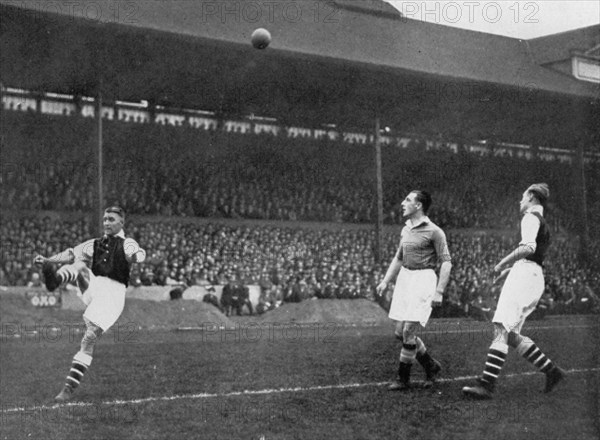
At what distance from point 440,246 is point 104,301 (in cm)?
346

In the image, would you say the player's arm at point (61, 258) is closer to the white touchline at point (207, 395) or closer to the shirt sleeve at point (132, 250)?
the shirt sleeve at point (132, 250)

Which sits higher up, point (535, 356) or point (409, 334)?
point (409, 334)

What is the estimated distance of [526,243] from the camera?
7.19 metres

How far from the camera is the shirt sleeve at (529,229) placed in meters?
7.20

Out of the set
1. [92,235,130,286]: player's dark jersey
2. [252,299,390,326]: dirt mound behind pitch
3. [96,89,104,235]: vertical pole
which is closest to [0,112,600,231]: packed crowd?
[96,89,104,235]: vertical pole

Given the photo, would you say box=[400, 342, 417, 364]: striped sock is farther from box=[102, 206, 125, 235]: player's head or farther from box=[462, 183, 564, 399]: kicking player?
box=[102, 206, 125, 235]: player's head

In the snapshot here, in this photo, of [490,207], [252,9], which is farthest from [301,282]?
[490,207]

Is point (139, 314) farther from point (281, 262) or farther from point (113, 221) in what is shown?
point (113, 221)

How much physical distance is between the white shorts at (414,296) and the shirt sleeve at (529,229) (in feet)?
3.51

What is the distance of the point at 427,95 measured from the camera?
83.7 ft

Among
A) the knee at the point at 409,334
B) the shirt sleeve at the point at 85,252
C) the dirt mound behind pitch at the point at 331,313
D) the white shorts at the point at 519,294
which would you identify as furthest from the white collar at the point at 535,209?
the dirt mound behind pitch at the point at 331,313

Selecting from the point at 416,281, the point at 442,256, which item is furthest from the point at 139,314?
the point at 442,256

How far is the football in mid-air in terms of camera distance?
61.5ft

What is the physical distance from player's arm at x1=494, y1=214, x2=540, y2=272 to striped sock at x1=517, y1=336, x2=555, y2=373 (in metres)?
0.85
